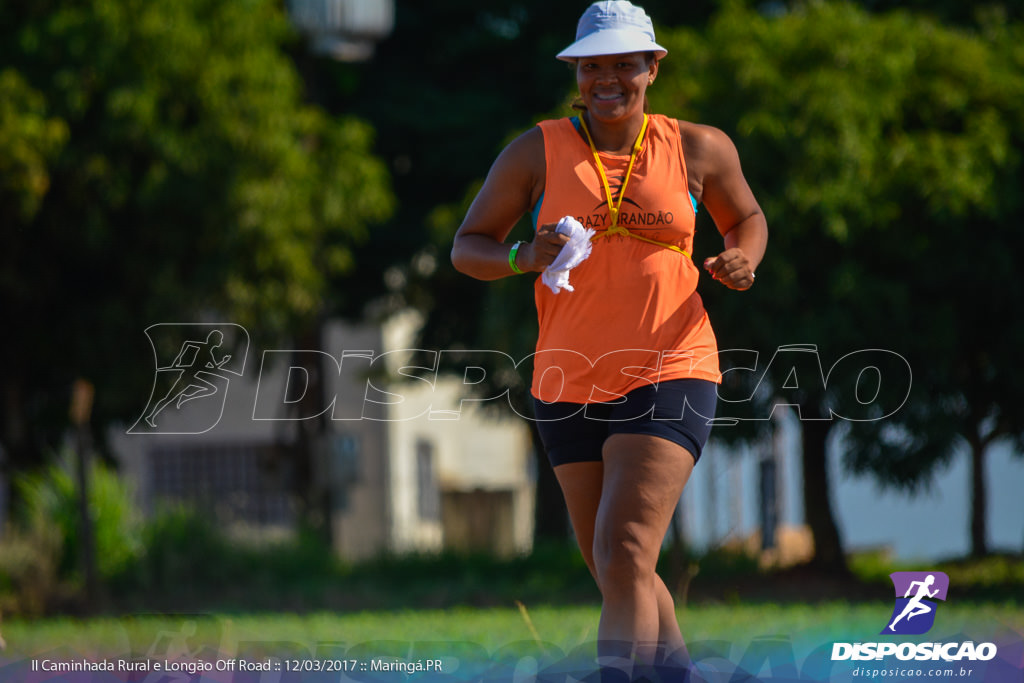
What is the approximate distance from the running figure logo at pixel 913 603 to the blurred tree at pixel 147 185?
30.8ft

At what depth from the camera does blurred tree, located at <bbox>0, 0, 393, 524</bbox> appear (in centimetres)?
1196

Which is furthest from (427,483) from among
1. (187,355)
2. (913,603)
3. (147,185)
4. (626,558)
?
(626,558)

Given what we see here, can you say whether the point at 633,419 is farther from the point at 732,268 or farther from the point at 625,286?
the point at 732,268

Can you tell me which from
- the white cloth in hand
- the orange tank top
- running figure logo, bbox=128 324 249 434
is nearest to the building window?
running figure logo, bbox=128 324 249 434

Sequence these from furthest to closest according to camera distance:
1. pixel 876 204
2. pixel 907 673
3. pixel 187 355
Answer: pixel 187 355, pixel 876 204, pixel 907 673

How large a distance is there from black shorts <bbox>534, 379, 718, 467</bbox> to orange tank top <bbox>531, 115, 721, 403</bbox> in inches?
1.4

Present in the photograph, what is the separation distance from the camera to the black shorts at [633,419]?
3371 mm

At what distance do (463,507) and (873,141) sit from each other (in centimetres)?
1031

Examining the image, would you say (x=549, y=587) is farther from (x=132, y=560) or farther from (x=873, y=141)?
(x=873, y=141)

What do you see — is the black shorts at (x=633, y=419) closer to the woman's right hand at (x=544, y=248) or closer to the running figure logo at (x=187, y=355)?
the woman's right hand at (x=544, y=248)

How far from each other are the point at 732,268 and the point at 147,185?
9.67 meters

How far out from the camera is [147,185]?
478 inches

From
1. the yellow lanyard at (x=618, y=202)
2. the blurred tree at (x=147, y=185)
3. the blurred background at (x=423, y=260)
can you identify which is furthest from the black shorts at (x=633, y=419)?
the blurred tree at (x=147, y=185)

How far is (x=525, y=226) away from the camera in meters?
10.6
